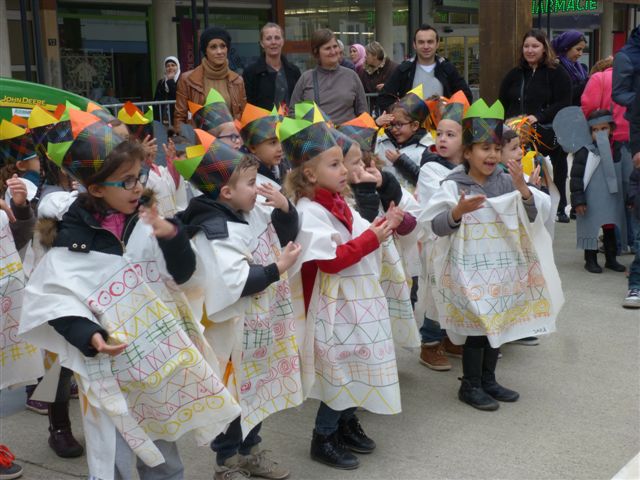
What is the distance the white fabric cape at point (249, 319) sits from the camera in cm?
347

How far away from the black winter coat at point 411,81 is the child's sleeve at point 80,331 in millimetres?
4906

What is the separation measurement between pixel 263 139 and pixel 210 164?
1083mm

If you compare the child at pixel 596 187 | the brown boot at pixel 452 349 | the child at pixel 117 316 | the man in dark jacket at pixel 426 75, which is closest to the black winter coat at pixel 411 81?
the man in dark jacket at pixel 426 75

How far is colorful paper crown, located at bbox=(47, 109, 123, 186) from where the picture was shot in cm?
319

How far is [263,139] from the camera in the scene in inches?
182

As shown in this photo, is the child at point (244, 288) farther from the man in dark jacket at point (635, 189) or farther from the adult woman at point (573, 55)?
the adult woman at point (573, 55)

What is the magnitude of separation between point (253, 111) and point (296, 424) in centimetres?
167

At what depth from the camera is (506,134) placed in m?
4.95

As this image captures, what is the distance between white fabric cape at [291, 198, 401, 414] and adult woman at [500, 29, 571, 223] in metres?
4.82

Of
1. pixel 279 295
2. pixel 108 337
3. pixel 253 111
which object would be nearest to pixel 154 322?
pixel 108 337

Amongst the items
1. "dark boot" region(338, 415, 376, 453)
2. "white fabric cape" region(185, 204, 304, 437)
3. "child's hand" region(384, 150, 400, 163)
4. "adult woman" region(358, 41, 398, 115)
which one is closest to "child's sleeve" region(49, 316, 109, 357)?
"white fabric cape" region(185, 204, 304, 437)

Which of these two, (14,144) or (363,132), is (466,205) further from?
(14,144)

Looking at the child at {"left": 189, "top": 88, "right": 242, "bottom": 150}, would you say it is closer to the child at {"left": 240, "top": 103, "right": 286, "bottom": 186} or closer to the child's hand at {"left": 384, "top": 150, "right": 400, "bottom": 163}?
the child at {"left": 240, "top": 103, "right": 286, "bottom": 186}

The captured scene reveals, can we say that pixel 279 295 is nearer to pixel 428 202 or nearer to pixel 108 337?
pixel 108 337
